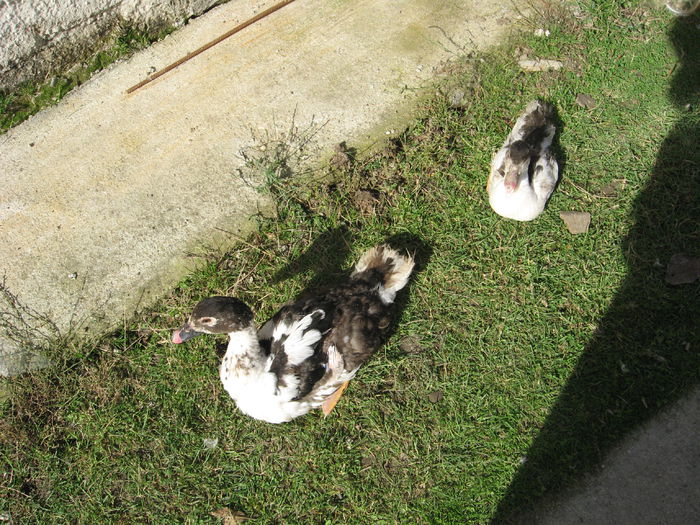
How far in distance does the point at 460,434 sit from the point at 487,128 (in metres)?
2.48

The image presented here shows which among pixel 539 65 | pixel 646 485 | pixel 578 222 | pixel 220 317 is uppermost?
pixel 220 317

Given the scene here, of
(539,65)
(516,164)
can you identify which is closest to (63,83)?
(516,164)

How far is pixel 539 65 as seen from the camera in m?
4.57

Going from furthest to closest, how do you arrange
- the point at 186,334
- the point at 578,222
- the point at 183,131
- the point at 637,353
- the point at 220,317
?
the point at 183,131 → the point at 578,222 → the point at 637,353 → the point at 186,334 → the point at 220,317

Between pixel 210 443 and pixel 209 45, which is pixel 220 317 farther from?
pixel 209 45

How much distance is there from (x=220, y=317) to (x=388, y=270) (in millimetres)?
1218

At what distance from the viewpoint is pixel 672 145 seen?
13.9ft

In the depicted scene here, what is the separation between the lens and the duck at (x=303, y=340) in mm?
3064

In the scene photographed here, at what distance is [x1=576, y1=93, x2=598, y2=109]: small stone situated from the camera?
14.5 feet

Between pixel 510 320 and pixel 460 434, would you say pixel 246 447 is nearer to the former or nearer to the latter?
pixel 460 434

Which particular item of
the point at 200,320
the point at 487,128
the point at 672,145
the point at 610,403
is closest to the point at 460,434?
the point at 610,403

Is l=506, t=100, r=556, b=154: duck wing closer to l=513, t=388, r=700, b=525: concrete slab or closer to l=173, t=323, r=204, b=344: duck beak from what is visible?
l=513, t=388, r=700, b=525: concrete slab

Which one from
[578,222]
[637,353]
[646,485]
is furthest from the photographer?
[578,222]

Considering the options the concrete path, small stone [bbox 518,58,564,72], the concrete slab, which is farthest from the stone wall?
the concrete slab
